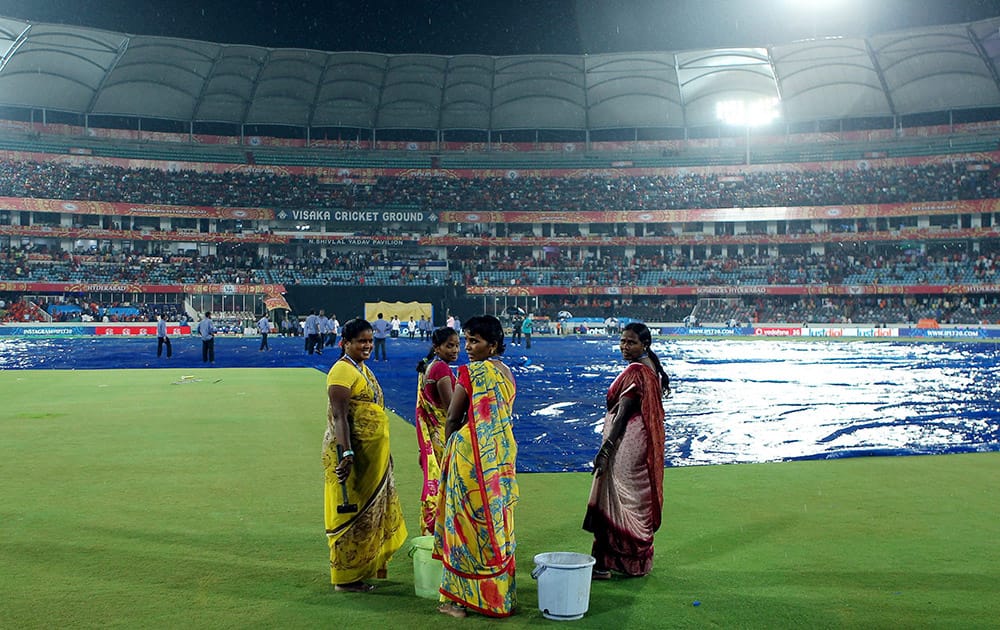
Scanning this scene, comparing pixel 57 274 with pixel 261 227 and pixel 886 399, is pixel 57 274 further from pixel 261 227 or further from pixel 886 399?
pixel 886 399

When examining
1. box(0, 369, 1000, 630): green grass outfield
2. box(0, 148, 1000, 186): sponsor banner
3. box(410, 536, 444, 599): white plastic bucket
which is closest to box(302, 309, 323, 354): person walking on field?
box(0, 369, 1000, 630): green grass outfield

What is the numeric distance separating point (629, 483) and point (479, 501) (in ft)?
4.48

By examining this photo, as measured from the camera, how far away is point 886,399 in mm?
16875

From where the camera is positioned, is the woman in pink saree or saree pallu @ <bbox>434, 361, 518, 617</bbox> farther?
the woman in pink saree

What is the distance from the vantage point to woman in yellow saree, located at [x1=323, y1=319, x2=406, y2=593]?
560 cm

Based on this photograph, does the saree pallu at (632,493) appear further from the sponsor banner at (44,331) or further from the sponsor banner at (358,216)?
the sponsor banner at (358,216)

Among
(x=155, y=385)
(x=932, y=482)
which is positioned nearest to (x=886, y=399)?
(x=932, y=482)

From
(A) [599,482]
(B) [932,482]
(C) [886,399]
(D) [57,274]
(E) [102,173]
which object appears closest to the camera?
(A) [599,482]

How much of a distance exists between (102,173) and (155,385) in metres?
52.1

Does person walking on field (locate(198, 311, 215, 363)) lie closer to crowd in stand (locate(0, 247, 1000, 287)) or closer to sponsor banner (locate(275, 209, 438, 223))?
crowd in stand (locate(0, 247, 1000, 287))

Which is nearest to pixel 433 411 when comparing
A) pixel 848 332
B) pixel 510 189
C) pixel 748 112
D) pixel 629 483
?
pixel 629 483

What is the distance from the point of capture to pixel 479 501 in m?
5.10

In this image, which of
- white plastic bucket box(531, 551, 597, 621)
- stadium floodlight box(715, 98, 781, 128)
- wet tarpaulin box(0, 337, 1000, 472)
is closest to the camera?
white plastic bucket box(531, 551, 597, 621)

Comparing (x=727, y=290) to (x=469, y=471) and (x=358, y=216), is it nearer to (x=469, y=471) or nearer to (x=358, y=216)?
(x=358, y=216)
